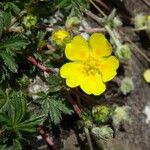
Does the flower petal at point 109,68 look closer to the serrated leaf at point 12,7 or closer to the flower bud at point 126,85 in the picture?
the flower bud at point 126,85

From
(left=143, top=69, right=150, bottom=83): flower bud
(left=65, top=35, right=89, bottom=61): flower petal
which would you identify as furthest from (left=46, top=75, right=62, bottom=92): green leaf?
(left=143, top=69, right=150, bottom=83): flower bud

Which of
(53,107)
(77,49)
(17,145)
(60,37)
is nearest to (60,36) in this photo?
(60,37)

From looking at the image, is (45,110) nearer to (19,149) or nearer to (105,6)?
(19,149)

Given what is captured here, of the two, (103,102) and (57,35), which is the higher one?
(57,35)

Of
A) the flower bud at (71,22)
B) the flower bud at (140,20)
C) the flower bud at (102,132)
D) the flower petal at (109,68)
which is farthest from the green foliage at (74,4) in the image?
the flower bud at (102,132)

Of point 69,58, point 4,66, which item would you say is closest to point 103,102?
point 69,58

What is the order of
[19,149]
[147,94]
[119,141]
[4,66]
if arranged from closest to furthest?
1. [19,149]
2. [4,66]
3. [119,141]
4. [147,94]

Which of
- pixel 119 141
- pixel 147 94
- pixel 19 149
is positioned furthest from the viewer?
pixel 147 94
